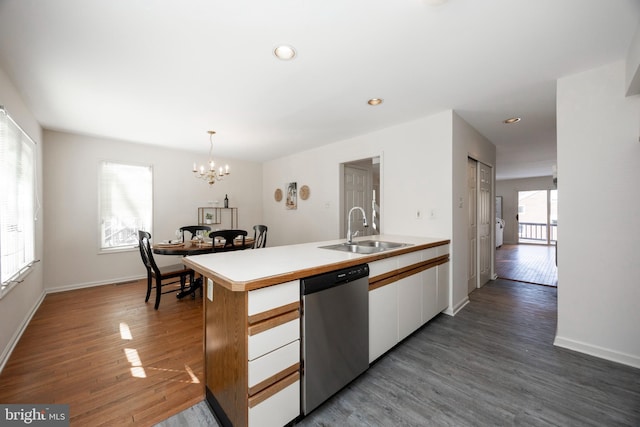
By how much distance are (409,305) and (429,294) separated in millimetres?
428

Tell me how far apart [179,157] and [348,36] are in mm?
4382

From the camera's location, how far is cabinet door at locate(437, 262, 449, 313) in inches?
108

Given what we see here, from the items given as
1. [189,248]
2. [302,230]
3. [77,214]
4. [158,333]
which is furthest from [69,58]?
[302,230]

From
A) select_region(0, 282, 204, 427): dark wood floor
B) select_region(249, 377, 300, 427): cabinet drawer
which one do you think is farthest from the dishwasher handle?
select_region(0, 282, 204, 427): dark wood floor

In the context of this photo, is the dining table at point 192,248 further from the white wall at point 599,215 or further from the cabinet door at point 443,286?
the white wall at point 599,215

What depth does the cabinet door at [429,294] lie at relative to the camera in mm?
2475

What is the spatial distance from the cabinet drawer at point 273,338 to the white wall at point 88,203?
4.40m

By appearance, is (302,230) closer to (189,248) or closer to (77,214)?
(189,248)

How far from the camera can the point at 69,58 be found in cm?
192

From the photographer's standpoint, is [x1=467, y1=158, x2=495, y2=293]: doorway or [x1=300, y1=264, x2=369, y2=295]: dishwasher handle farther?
[x1=467, y1=158, x2=495, y2=293]: doorway

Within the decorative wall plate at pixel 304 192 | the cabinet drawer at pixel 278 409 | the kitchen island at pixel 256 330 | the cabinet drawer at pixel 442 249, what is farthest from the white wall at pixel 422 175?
the cabinet drawer at pixel 278 409

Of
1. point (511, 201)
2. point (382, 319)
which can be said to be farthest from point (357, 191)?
point (511, 201)

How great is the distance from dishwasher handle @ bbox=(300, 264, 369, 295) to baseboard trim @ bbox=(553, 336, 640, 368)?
2019 millimetres

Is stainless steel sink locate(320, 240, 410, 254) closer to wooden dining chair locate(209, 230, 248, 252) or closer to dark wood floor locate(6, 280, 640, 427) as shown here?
dark wood floor locate(6, 280, 640, 427)
